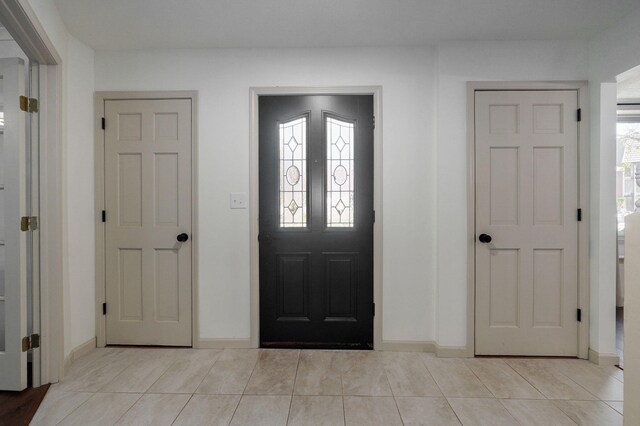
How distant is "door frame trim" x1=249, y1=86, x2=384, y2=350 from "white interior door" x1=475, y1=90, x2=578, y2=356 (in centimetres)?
78

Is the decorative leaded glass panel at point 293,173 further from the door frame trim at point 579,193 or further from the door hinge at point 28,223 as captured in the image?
the door hinge at point 28,223

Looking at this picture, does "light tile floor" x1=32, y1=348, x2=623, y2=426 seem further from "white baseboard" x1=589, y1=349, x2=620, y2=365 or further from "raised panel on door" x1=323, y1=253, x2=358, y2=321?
"raised panel on door" x1=323, y1=253, x2=358, y2=321

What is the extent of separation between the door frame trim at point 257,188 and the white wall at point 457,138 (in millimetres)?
470

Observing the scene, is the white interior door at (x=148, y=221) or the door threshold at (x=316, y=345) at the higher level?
the white interior door at (x=148, y=221)

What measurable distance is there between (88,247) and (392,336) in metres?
2.63

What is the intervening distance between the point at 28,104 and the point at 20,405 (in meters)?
1.88

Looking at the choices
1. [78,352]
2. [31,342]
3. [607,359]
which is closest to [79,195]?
[31,342]

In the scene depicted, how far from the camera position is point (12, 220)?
220 cm

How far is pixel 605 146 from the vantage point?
262cm

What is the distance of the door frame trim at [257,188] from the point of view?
286 cm

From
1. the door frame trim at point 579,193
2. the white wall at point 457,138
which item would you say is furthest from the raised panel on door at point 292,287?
the door frame trim at point 579,193

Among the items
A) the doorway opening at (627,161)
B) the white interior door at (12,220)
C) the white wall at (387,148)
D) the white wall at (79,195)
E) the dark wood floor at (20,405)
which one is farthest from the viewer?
the doorway opening at (627,161)

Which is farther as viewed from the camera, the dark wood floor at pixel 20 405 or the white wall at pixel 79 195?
the white wall at pixel 79 195

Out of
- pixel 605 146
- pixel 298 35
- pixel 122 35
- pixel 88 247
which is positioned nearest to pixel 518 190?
pixel 605 146
